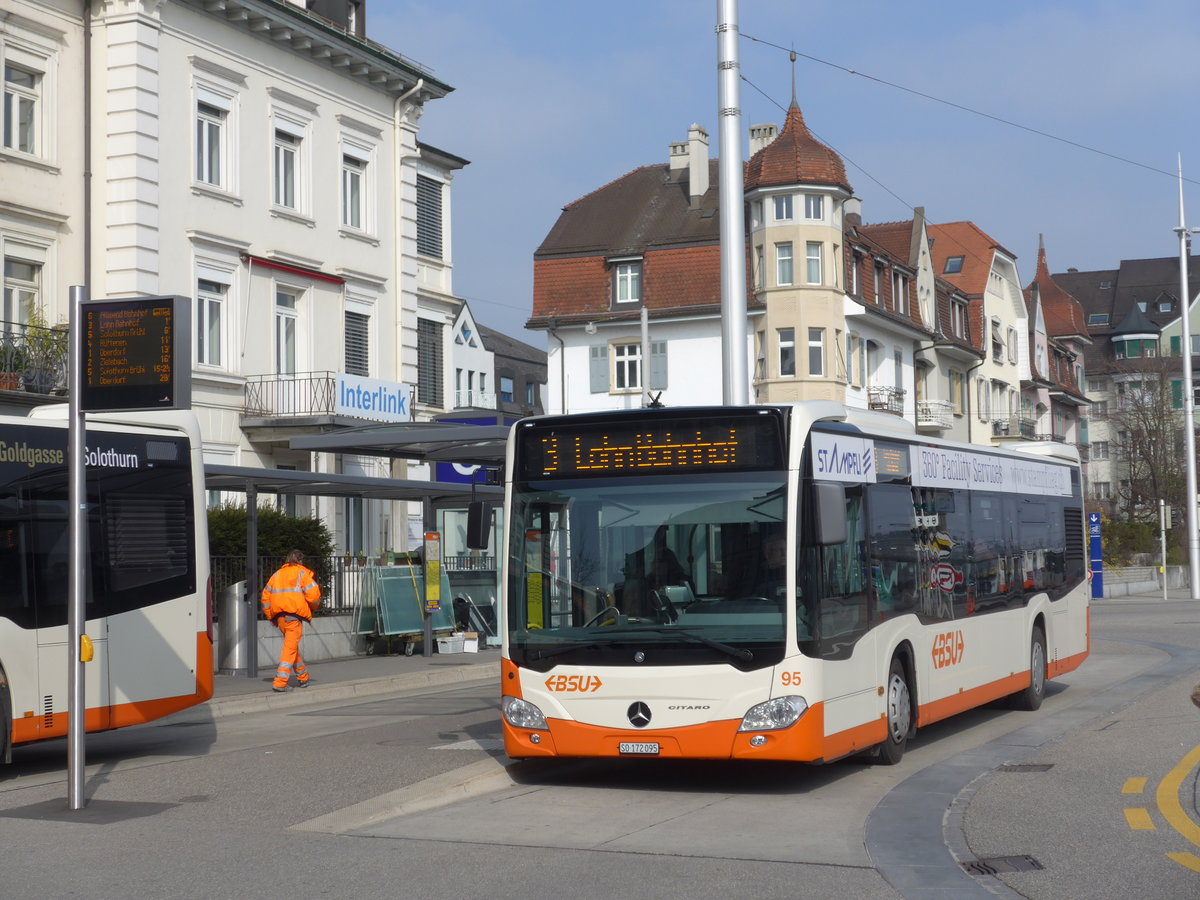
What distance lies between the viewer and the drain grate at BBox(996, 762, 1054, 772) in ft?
39.8

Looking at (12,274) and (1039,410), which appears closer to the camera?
(12,274)

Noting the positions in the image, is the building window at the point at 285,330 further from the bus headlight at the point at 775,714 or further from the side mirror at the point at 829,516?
the bus headlight at the point at 775,714

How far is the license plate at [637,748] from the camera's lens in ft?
35.1

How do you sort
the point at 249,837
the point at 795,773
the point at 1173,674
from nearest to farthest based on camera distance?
the point at 249,837
the point at 795,773
the point at 1173,674

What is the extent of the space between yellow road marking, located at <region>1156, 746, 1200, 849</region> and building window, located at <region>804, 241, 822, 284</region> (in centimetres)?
4108

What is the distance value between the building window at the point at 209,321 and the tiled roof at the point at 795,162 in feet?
89.2

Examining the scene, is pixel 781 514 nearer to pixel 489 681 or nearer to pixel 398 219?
pixel 489 681

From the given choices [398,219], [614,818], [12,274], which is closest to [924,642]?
[614,818]

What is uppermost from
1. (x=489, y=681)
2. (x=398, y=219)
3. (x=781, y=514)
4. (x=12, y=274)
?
(x=398, y=219)

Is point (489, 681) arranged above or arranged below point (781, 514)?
below

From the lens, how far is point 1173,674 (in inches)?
824

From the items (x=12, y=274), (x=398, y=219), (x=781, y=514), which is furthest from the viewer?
(x=398, y=219)

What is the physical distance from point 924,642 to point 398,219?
2344cm

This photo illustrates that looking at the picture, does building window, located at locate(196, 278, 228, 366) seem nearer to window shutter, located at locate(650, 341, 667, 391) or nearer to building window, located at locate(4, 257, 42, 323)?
building window, located at locate(4, 257, 42, 323)
